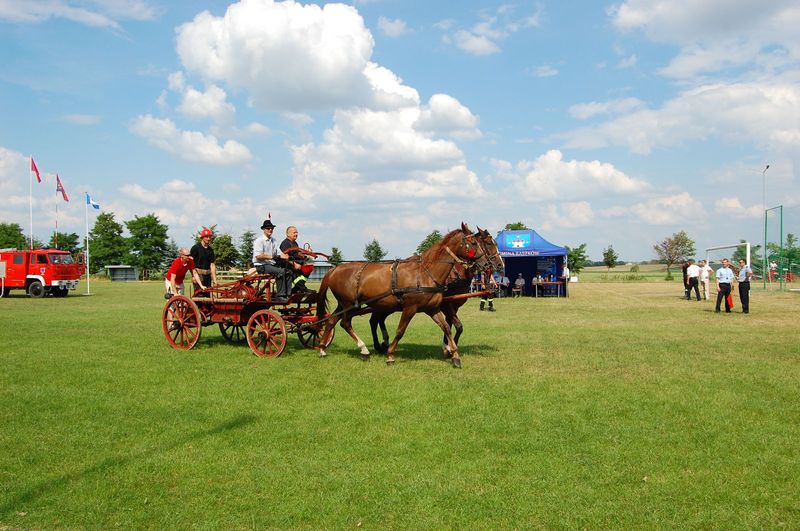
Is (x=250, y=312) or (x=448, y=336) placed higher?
(x=250, y=312)

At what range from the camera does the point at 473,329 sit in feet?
52.2

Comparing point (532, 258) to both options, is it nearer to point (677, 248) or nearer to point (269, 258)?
point (269, 258)

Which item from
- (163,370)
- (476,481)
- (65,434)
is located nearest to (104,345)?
(163,370)

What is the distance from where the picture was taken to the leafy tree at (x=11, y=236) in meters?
74.3

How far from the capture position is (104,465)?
5.44 metres

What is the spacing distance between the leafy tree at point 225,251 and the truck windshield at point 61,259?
36483mm

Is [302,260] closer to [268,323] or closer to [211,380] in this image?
[268,323]

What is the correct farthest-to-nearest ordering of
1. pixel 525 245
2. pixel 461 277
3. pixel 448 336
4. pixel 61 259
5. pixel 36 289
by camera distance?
pixel 61 259 < pixel 36 289 < pixel 525 245 < pixel 461 277 < pixel 448 336

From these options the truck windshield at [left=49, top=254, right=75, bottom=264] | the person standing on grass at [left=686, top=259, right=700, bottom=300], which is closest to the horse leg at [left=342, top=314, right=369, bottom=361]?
the person standing on grass at [left=686, top=259, right=700, bottom=300]

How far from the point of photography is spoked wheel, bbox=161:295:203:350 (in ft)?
38.4

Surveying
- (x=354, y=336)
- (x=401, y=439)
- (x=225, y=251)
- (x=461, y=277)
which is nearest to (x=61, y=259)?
(x=354, y=336)

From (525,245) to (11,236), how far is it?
236ft

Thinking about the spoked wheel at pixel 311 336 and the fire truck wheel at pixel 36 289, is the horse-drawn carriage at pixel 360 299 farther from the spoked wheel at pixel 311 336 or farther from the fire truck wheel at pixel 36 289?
the fire truck wheel at pixel 36 289

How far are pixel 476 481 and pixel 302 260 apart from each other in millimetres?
6973
